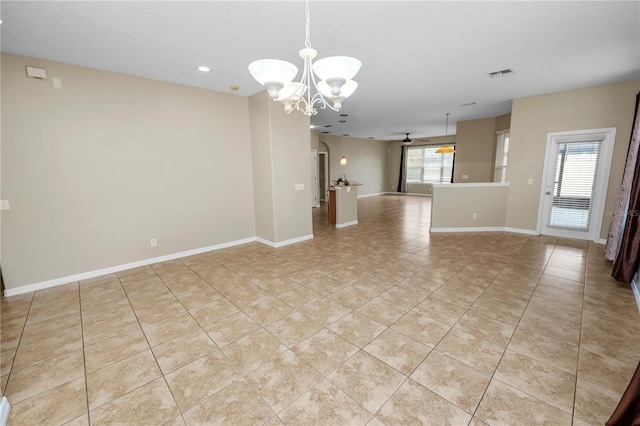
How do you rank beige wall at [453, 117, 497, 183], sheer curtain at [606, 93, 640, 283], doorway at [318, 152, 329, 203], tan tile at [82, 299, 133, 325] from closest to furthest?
tan tile at [82, 299, 133, 325] < sheer curtain at [606, 93, 640, 283] < beige wall at [453, 117, 497, 183] < doorway at [318, 152, 329, 203]

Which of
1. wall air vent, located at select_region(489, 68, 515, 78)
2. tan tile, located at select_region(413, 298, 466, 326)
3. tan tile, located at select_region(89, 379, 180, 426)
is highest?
wall air vent, located at select_region(489, 68, 515, 78)

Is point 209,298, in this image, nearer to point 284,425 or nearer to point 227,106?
point 284,425

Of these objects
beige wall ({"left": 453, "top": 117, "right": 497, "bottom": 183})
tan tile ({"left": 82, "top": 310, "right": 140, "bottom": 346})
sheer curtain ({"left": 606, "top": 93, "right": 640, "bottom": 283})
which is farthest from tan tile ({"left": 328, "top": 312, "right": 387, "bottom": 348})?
beige wall ({"left": 453, "top": 117, "right": 497, "bottom": 183})

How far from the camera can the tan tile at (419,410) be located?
1504mm

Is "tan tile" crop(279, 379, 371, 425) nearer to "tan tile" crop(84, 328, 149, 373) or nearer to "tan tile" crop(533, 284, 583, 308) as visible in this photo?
"tan tile" crop(84, 328, 149, 373)

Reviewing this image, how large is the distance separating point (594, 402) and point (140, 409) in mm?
2776

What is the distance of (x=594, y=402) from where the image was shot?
5.27 ft

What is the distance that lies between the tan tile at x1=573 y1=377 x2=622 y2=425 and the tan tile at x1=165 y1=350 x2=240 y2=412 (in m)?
2.14

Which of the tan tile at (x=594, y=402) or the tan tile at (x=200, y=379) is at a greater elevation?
the tan tile at (x=200, y=379)

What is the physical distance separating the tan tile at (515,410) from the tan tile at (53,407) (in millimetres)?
2433

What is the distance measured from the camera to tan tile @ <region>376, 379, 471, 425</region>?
1.50 meters

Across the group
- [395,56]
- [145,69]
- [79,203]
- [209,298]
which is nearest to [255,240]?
[209,298]

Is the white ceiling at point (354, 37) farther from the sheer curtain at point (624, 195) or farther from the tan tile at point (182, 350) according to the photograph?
the tan tile at point (182, 350)

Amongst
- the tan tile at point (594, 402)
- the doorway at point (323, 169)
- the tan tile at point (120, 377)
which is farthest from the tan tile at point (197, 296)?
the doorway at point (323, 169)
